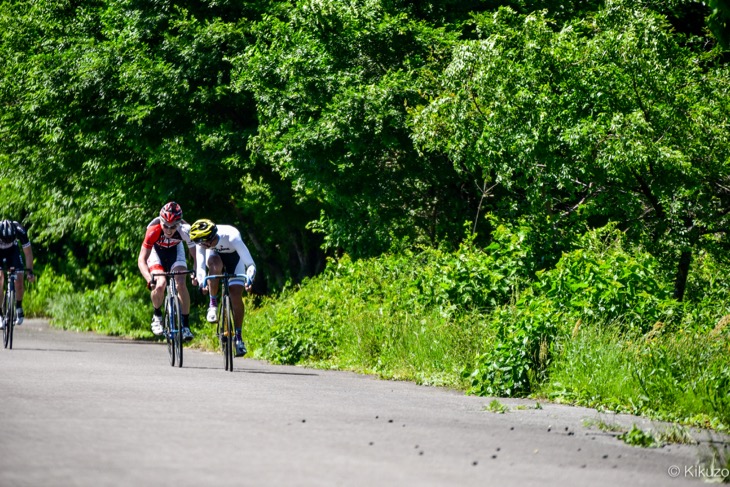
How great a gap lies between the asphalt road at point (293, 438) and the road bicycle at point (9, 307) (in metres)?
5.04

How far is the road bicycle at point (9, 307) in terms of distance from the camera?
1784 centimetres

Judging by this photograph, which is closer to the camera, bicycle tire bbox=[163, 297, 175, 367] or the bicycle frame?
bicycle tire bbox=[163, 297, 175, 367]

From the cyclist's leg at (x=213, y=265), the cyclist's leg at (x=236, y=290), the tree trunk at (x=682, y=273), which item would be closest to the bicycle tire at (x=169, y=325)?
the cyclist's leg at (x=213, y=265)

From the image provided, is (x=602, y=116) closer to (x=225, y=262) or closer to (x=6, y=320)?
(x=225, y=262)

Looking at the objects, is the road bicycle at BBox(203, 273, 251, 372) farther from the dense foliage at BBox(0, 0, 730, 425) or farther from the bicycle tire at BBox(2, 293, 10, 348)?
the bicycle tire at BBox(2, 293, 10, 348)

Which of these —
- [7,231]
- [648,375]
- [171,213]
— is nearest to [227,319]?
Result: [171,213]

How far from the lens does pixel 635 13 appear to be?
16.7 m

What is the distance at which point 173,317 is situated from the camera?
14922 millimetres

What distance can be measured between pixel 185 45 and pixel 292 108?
3752 mm

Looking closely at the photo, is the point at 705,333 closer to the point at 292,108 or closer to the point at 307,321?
the point at 307,321

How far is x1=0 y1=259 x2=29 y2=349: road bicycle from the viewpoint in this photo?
17844 millimetres

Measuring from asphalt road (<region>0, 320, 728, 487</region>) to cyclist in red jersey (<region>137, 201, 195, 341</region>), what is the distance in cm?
226

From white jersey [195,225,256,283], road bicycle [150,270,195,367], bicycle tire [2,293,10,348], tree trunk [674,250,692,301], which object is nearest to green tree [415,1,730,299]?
tree trunk [674,250,692,301]

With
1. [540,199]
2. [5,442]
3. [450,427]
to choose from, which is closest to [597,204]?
[540,199]
